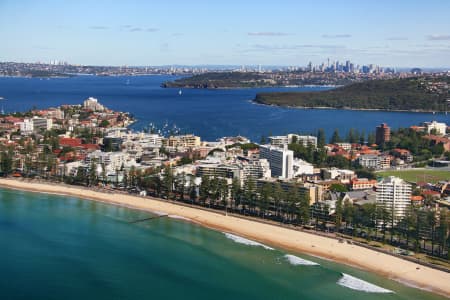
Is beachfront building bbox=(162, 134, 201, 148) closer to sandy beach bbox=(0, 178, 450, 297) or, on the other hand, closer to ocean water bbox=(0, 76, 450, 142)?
ocean water bbox=(0, 76, 450, 142)

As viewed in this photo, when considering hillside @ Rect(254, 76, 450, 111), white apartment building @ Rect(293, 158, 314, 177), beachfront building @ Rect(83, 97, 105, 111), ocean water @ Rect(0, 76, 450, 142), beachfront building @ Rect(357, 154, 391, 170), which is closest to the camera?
white apartment building @ Rect(293, 158, 314, 177)

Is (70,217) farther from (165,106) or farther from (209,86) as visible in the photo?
(209,86)

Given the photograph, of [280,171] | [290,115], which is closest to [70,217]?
[280,171]

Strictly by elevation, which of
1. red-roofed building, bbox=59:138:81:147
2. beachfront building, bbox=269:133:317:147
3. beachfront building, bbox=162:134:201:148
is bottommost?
red-roofed building, bbox=59:138:81:147

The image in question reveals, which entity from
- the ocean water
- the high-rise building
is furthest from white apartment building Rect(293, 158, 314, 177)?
the ocean water

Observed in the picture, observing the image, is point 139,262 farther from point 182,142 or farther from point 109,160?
Answer: point 182,142
